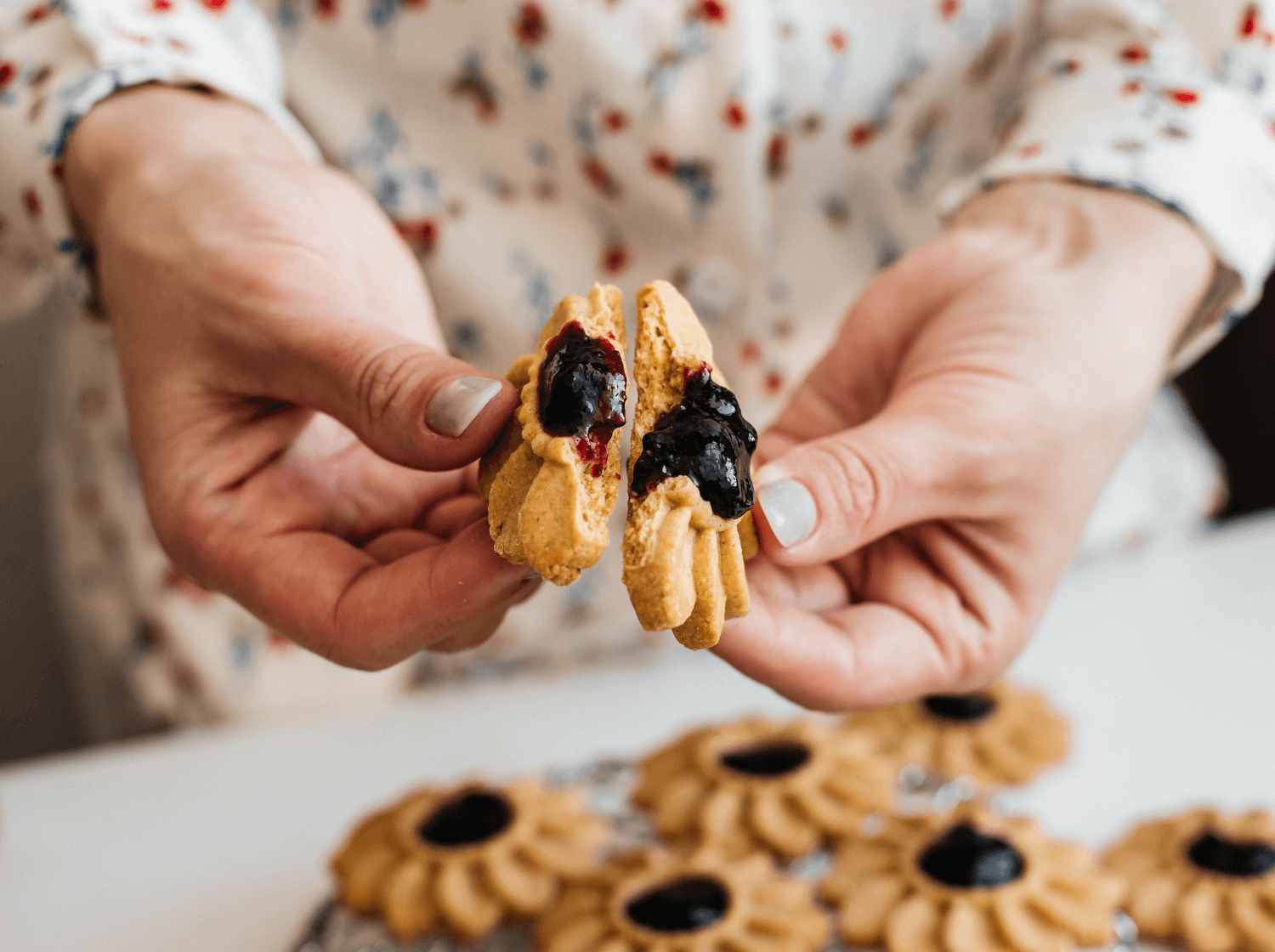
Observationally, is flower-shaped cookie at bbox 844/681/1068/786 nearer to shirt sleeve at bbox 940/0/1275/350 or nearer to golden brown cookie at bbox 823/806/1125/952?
golden brown cookie at bbox 823/806/1125/952

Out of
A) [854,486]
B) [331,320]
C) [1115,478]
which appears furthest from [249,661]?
[1115,478]

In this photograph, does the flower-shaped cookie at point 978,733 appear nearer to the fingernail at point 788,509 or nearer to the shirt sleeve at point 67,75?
the fingernail at point 788,509

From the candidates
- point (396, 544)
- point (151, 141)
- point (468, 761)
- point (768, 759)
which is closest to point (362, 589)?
point (396, 544)

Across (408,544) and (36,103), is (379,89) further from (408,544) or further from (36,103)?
(408,544)

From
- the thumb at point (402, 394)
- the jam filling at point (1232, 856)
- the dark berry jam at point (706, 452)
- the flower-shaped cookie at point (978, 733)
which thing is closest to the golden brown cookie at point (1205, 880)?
the jam filling at point (1232, 856)

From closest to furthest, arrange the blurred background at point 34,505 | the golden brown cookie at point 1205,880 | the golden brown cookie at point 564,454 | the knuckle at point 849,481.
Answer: the golden brown cookie at point 564,454
the knuckle at point 849,481
the golden brown cookie at point 1205,880
the blurred background at point 34,505

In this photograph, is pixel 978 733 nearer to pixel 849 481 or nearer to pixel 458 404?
pixel 849 481
